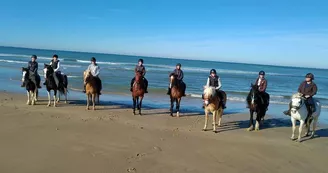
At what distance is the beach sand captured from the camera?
6.30 metres

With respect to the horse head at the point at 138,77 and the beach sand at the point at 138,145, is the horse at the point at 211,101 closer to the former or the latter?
the beach sand at the point at 138,145

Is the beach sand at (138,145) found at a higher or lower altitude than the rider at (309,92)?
lower

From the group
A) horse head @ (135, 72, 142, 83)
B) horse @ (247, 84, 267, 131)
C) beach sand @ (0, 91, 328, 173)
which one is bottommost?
beach sand @ (0, 91, 328, 173)

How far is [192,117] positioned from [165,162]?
558cm

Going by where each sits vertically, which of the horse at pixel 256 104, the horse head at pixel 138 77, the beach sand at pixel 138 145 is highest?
the horse head at pixel 138 77

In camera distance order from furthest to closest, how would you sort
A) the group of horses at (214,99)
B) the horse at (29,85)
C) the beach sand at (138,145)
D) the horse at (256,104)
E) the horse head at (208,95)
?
the horse at (29,85), the horse at (256,104), the horse head at (208,95), the group of horses at (214,99), the beach sand at (138,145)

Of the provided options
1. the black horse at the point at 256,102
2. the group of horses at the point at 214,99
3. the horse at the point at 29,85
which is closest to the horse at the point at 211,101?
the group of horses at the point at 214,99

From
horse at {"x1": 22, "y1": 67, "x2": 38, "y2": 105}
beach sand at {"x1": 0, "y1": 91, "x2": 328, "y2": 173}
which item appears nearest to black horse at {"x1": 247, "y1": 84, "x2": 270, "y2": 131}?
beach sand at {"x1": 0, "y1": 91, "x2": 328, "y2": 173}

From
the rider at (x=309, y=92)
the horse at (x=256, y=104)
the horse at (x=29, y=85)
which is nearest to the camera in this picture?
the rider at (x=309, y=92)

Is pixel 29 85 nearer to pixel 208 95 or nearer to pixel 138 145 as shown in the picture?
pixel 138 145

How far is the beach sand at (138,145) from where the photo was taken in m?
6.30

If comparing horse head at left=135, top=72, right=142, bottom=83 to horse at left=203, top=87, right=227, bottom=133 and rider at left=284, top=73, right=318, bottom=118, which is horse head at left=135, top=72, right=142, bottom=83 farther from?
rider at left=284, top=73, right=318, bottom=118

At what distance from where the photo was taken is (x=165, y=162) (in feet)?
21.7

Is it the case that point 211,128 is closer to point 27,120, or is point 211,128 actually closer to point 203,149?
point 203,149
